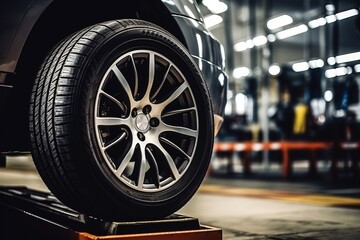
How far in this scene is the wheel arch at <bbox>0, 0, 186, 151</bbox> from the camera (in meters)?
2.52

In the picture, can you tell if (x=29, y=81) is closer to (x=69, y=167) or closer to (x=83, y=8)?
(x=83, y=8)

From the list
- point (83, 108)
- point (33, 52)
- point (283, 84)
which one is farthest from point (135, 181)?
point (283, 84)

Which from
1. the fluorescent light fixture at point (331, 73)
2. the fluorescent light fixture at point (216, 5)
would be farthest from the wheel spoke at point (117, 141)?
the fluorescent light fixture at point (216, 5)

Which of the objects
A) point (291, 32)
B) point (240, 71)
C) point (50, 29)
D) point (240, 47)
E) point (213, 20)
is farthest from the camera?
point (240, 71)

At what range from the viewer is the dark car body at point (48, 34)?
2250mm

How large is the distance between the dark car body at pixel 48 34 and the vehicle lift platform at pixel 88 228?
410 millimetres

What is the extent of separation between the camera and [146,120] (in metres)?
2.33

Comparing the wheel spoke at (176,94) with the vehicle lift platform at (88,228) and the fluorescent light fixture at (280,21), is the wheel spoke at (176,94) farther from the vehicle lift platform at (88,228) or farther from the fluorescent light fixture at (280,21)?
the fluorescent light fixture at (280,21)

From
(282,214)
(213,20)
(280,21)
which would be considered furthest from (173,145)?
(280,21)

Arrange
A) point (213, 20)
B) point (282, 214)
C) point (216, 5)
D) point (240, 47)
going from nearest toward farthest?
Result: point (282, 214) → point (216, 5) → point (213, 20) → point (240, 47)

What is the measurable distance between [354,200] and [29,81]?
396cm

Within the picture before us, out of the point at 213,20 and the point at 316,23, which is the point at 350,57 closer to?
the point at 316,23

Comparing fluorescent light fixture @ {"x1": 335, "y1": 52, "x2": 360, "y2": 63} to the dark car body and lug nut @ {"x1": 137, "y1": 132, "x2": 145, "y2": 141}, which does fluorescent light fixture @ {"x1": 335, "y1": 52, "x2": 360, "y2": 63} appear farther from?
lug nut @ {"x1": 137, "y1": 132, "x2": 145, "y2": 141}

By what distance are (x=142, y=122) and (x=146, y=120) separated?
2cm
